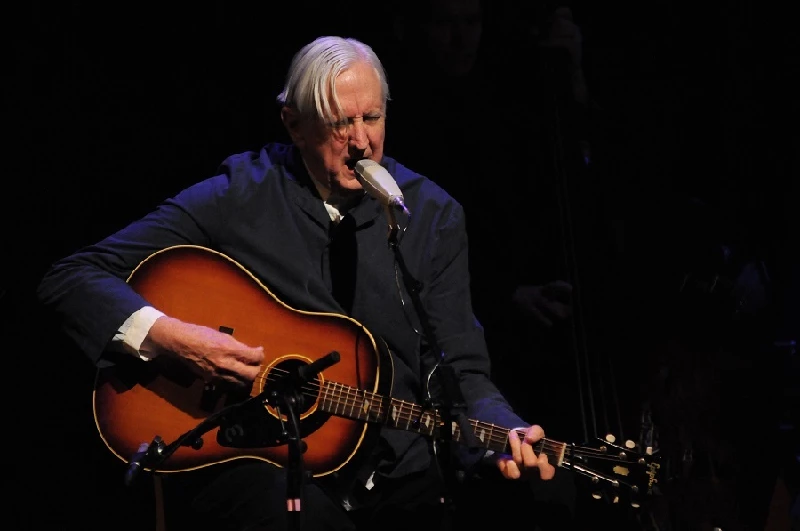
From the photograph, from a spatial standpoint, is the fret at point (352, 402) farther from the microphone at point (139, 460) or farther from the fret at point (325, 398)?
the microphone at point (139, 460)

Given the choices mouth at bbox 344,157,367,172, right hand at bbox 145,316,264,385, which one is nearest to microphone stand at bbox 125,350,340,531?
right hand at bbox 145,316,264,385

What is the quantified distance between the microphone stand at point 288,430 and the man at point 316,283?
1.04ft

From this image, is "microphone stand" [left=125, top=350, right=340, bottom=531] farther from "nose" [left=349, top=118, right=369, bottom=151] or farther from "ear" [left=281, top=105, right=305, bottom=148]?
"ear" [left=281, top=105, right=305, bottom=148]

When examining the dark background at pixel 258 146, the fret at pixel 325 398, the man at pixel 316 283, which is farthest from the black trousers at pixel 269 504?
the dark background at pixel 258 146

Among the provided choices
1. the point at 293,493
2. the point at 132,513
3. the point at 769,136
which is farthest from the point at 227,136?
the point at 769,136

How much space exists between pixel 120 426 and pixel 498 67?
8.09 ft

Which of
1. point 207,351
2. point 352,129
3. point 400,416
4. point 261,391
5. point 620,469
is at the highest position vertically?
point 352,129

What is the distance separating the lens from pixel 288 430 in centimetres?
253

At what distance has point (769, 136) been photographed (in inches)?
182

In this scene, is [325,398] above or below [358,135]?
below

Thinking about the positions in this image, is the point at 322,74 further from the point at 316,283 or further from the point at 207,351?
the point at 207,351

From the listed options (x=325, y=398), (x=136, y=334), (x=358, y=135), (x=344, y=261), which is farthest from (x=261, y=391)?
(x=358, y=135)

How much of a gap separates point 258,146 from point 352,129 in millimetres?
A: 1090

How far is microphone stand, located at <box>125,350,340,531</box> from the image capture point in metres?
2.49
